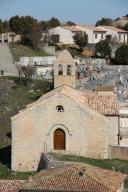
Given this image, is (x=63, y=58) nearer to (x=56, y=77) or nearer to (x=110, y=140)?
(x=56, y=77)

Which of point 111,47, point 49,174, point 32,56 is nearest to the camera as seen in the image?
point 49,174

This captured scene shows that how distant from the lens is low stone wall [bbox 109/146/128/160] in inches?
1341

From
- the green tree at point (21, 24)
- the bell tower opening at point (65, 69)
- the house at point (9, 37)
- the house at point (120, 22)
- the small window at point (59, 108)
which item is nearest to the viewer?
the small window at point (59, 108)

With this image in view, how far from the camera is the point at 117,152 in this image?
34.3 metres

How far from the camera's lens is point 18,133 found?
3462 centimetres

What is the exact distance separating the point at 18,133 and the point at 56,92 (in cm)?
281

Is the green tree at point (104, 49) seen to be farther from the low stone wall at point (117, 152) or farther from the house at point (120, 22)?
the low stone wall at point (117, 152)

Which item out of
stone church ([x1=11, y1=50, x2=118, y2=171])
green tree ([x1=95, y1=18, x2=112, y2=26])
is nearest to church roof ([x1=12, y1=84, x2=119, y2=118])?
stone church ([x1=11, y1=50, x2=118, y2=171])

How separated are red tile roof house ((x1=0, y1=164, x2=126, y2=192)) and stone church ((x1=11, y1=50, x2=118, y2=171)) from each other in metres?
6.91

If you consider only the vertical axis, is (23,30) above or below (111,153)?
above

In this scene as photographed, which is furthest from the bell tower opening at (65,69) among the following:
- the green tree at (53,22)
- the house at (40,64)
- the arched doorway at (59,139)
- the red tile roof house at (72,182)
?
the green tree at (53,22)

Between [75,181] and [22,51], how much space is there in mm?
58537

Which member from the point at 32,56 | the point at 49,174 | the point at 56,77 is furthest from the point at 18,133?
the point at 32,56

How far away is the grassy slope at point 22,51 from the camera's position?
8118 cm
